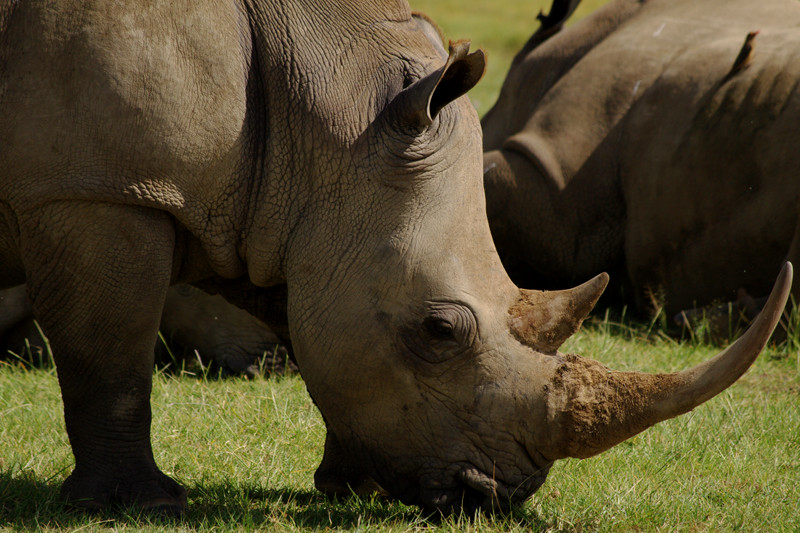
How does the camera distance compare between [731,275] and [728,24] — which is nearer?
[731,275]

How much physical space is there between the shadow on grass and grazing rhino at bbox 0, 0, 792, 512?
0.07m

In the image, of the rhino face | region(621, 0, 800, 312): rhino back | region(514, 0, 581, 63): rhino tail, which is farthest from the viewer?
region(514, 0, 581, 63): rhino tail

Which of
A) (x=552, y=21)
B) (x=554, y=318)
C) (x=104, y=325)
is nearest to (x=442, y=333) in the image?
(x=554, y=318)

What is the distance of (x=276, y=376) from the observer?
616cm

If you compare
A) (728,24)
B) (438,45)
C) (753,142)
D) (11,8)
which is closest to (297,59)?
(438,45)

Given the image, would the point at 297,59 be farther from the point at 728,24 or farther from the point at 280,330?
the point at 728,24

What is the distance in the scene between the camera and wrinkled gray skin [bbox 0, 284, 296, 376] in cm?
622

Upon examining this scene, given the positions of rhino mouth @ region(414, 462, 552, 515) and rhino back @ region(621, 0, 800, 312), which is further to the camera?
rhino back @ region(621, 0, 800, 312)

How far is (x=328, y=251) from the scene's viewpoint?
384 cm

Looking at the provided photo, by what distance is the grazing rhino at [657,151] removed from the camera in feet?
22.4

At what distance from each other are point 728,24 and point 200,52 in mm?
5344

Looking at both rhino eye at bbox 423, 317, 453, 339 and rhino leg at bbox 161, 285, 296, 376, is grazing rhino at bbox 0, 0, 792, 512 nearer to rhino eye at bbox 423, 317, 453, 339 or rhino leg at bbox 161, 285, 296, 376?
rhino eye at bbox 423, 317, 453, 339

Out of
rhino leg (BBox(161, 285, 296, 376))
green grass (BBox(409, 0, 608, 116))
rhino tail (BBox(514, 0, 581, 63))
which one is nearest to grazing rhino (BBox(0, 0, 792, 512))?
rhino leg (BBox(161, 285, 296, 376))

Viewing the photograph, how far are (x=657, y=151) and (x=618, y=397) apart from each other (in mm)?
3950
